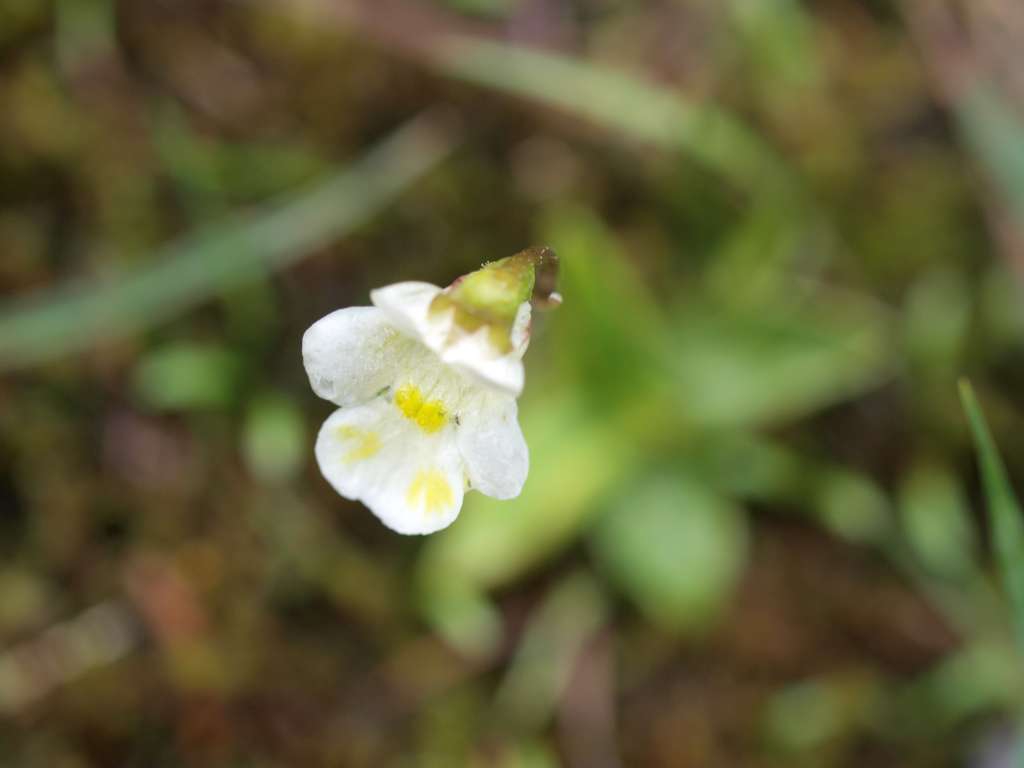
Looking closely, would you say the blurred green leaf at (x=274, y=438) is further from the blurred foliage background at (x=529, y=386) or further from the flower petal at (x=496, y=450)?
the flower petal at (x=496, y=450)

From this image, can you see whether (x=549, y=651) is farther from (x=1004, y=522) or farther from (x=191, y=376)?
(x=1004, y=522)

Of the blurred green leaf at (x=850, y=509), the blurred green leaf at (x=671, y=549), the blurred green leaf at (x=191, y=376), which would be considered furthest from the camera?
the blurred green leaf at (x=850, y=509)

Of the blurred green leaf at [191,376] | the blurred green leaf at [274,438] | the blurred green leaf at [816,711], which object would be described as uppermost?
the blurred green leaf at [191,376]

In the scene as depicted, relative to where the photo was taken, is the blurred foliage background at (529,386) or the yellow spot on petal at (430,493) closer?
the yellow spot on petal at (430,493)

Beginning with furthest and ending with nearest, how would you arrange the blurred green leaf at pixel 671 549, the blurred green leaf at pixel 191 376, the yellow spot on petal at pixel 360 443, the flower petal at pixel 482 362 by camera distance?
the blurred green leaf at pixel 671 549 → the blurred green leaf at pixel 191 376 → the yellow spot on petal at pixel 360 443 → the flower petal at pixel 482 362

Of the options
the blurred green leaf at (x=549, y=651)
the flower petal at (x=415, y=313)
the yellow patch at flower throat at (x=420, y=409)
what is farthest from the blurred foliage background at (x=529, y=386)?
the flower petal at (x=415, y=313)

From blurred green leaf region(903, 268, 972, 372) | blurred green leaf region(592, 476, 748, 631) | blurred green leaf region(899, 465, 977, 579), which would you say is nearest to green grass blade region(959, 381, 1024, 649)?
blurred green leaf region(592, 476, 748, 631)

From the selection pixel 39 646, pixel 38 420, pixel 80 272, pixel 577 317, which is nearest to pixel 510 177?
pixel 577 317
